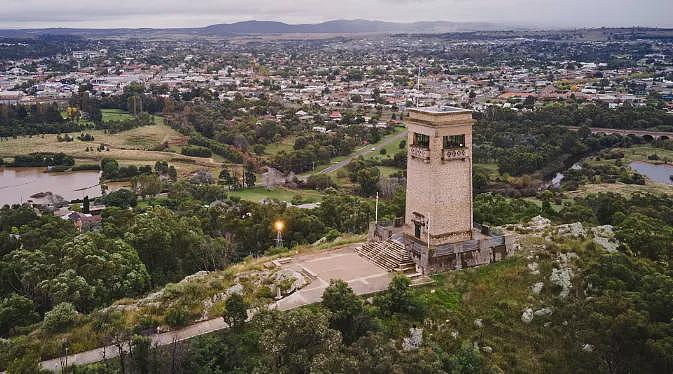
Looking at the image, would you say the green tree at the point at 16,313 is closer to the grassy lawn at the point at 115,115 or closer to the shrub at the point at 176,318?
the shrub at the point at 176,318

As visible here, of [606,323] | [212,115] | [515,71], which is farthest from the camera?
[515,71]

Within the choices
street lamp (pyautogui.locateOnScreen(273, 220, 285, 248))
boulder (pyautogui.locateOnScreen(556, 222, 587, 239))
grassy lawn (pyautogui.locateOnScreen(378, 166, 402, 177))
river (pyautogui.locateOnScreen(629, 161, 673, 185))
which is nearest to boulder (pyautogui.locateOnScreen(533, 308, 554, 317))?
boulder (pyautogui.locateOnScreen(556, 222, 587, 239))

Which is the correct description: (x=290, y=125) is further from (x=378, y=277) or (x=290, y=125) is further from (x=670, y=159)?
(x=378, y=277)

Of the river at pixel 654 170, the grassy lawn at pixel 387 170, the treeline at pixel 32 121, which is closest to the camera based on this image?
the grassy lawn at pixel 387 170

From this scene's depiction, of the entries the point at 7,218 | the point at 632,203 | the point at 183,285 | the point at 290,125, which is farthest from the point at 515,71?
the point at 183,285

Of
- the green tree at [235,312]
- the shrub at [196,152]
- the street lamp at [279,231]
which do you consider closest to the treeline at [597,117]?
the shrub at [196,152]

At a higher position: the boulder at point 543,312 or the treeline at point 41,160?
the boulder at point 543,312

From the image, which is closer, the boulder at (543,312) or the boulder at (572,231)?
the boulder at (543,312)
